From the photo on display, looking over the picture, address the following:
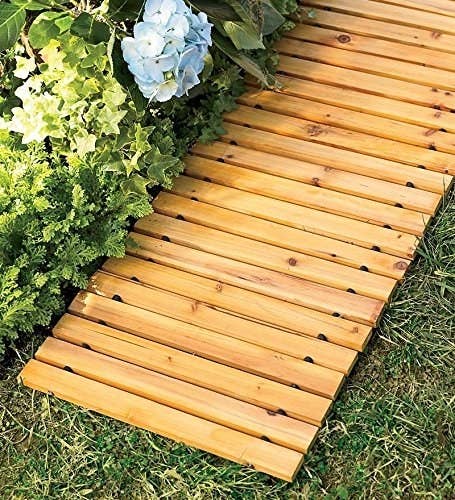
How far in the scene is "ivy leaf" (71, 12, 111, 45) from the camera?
2.83m

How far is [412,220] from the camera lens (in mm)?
2982

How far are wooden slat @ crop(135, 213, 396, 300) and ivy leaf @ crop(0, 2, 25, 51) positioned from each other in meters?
0.63

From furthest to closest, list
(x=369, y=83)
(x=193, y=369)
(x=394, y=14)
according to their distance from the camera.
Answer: (x=394, y=14) → (x=369, y=83) → (x=193, y=369)

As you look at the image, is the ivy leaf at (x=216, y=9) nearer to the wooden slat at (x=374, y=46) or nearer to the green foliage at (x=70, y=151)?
the green foliage at (x=70, y=151)

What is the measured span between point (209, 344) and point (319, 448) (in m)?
0.41

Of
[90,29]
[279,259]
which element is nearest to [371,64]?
[279,259]

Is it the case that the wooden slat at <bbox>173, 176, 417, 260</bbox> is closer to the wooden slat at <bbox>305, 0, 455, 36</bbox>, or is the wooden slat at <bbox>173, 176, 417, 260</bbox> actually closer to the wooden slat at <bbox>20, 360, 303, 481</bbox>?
the wooden slat at <bbox>20, 360, 303, 481</bbox>

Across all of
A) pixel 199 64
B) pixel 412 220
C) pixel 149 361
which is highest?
pixel 199 64

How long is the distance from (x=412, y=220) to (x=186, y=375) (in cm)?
82

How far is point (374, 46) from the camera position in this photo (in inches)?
142

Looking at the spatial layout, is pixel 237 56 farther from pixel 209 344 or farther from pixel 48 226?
pixel 209 344

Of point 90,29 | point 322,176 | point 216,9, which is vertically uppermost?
point 90,29

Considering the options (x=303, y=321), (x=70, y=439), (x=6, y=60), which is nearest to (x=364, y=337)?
(x=303, y=321)

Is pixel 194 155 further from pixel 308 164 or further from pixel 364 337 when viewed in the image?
pixel 364 337
